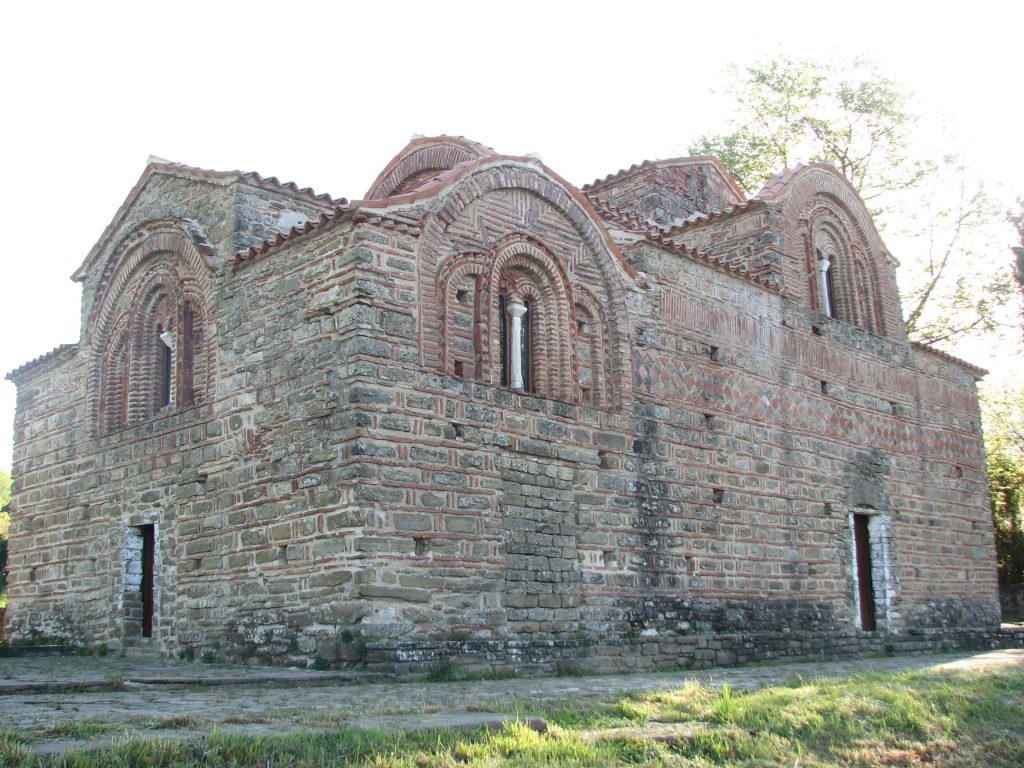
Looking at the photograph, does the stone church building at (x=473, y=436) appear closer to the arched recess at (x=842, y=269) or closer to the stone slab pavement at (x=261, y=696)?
the arched recess at (x=842, y=269)

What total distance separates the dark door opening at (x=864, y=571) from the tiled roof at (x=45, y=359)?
1017 cm

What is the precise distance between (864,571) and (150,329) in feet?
31.4

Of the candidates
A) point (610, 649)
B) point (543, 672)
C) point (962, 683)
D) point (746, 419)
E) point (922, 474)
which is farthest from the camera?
point (922, 474)

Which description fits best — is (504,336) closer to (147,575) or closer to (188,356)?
(188,356)

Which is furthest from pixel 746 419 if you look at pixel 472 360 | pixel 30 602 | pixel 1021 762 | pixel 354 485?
pixel 30 602

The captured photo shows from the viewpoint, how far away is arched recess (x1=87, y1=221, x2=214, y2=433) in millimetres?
11234

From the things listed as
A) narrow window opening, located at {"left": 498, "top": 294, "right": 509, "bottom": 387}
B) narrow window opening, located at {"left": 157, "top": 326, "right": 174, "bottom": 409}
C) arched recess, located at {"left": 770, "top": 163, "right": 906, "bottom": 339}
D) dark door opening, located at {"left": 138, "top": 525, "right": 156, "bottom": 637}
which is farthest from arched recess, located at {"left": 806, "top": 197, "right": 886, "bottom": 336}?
dark door opening, located at {"left": 138, "top": 525, "right": 156, "bottom": 637}

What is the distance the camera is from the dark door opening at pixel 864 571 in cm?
1402

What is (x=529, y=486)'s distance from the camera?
10.0 metres

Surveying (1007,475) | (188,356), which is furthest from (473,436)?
(1007,475)

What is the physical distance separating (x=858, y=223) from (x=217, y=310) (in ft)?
31.6

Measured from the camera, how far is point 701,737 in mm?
5715

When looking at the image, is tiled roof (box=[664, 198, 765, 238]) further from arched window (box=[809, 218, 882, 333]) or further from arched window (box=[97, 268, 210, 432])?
arched window (box=[97, 268, 210, 432])

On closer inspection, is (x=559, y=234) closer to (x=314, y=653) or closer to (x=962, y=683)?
(x=314, y=653)
